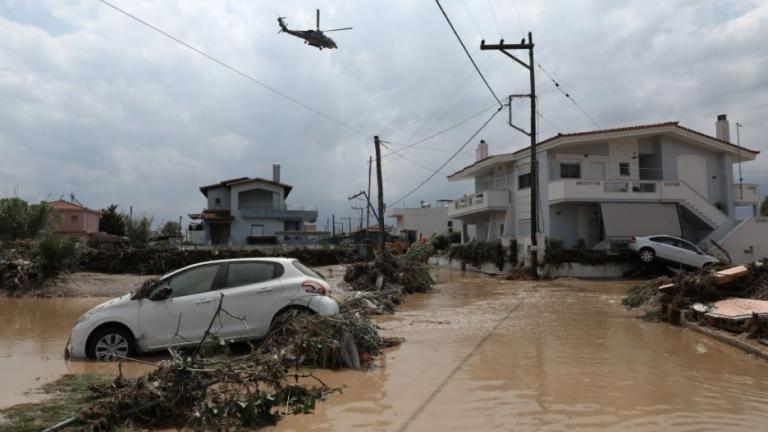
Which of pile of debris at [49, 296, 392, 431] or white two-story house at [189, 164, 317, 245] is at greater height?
white two-story house at [189, 164, 317, 245]

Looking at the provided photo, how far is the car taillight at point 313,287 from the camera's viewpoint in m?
8.02

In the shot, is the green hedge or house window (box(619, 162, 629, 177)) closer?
the green hedge

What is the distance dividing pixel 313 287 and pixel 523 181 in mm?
27223

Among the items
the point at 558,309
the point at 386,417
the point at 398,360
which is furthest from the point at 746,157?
the point at 386,417

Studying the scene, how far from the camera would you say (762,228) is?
28.4 m

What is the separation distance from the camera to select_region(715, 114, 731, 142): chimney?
33438mm

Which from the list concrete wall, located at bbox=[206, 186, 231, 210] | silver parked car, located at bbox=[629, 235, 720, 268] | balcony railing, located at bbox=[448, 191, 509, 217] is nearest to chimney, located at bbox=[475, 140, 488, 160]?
balcony railing, located at bbox=[448, 191, 509, 217]

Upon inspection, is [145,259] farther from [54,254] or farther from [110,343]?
[110,343]

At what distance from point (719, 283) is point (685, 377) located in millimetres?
5411

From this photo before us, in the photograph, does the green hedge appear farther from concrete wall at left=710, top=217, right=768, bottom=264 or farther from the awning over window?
concrete wall at left=710, top=217, right=768, bottom=264

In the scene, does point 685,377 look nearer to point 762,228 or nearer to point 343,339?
point 343,339

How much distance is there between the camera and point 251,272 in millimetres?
8141

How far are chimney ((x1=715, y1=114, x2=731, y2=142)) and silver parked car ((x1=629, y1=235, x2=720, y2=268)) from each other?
12775 mm

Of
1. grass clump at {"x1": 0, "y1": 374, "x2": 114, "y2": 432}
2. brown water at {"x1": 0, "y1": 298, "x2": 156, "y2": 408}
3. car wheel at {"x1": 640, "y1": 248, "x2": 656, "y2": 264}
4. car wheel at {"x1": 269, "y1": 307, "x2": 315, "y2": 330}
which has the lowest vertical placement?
brown water at {"x1": 0, "y1": 298, "x2": 156, "y2": 408}
